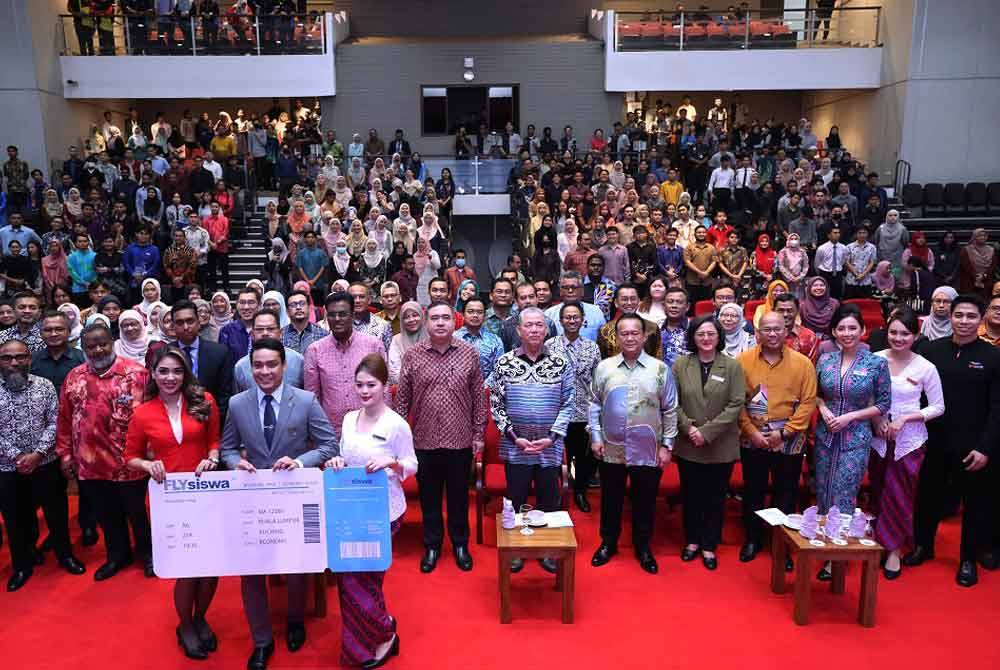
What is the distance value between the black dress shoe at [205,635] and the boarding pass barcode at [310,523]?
952 millimetres

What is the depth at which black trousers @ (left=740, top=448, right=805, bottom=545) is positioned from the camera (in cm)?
506

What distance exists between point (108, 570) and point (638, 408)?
143 inches

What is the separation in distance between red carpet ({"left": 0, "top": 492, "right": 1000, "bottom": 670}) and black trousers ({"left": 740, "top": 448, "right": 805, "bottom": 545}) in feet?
0.83

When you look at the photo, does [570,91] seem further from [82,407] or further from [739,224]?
[82,407]

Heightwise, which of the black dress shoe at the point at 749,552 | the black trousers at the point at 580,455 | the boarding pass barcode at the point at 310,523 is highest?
the boarding pass barcode at the point at 310,523

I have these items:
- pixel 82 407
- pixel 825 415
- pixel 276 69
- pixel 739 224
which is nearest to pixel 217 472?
Answer: pixel 82 407

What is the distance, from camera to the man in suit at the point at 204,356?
5398 millimetres

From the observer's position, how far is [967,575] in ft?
16.0

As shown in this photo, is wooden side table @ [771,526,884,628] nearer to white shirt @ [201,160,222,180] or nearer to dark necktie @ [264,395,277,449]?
dark necktie @ [264,395,277,449]

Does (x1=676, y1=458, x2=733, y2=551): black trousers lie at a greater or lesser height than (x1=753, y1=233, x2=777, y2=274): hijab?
lesser

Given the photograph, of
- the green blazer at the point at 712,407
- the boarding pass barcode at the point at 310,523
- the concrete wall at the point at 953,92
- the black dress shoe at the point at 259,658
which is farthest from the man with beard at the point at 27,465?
the concrete wall at the point at 953,92

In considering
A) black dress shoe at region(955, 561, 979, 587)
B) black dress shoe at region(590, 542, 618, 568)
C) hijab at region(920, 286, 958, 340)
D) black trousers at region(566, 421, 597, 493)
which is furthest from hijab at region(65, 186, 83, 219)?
black dress shoe at region(955, 561, 979, 587)

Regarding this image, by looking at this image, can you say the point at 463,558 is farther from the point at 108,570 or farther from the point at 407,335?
the point at 108,570

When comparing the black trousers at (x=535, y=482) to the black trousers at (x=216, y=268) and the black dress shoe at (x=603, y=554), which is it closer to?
the black dress shoe at (x=603, y=554)
